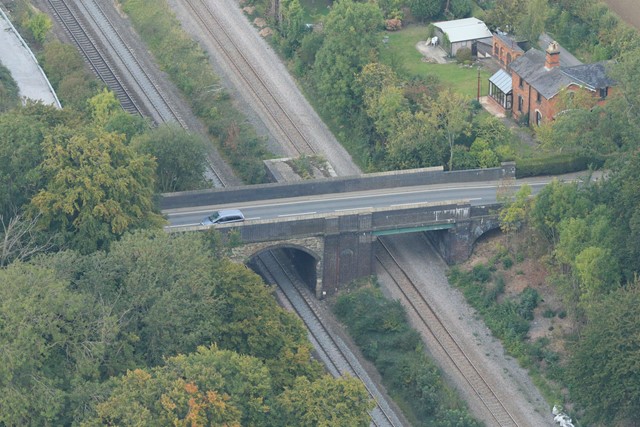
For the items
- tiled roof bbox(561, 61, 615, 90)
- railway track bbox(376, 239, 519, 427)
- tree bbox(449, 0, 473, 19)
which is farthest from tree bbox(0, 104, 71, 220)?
tree bbox(449, 0, 473, 19)

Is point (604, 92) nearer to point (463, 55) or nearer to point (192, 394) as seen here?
point (463, 55)

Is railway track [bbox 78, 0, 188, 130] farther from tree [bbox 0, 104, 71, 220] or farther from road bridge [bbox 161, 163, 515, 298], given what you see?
tree [bbox 0, 104, 71, 220]

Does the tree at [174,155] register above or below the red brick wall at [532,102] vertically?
above

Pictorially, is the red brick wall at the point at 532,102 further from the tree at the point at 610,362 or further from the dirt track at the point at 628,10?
the tree at the point at 610,362

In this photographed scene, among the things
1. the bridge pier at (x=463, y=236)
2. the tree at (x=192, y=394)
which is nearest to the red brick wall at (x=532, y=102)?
the bridge pier at (x=463, y=236)

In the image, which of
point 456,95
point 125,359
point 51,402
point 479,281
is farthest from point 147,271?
point 456,95

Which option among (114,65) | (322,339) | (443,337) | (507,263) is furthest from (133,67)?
(443,337)
